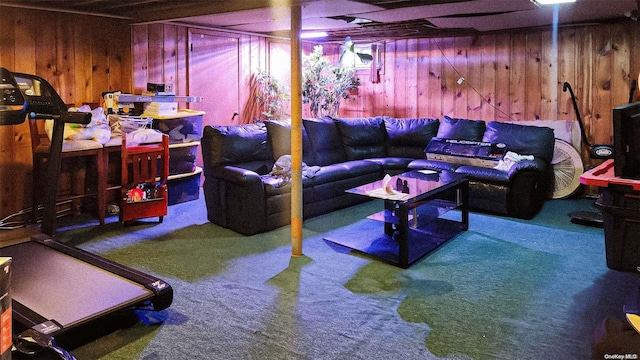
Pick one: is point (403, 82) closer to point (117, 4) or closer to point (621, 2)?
point (621, 2)

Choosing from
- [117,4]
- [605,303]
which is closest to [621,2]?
[605,303]

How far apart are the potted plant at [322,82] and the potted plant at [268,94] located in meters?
0.35

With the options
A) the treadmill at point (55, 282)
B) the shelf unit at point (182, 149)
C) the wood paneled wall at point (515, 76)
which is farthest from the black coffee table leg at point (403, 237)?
the wood paneled wall at point (515, 76)

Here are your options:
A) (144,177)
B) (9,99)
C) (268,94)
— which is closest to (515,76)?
(268,94)

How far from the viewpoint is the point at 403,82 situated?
25.1 feet

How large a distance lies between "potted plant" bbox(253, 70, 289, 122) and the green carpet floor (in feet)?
8.83

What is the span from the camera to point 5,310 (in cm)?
139

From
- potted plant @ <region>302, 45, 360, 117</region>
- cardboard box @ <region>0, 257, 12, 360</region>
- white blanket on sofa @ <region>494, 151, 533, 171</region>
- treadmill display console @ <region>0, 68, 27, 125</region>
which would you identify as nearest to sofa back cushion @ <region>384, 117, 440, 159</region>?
potted plant @ <region>302, 45, 360, 117</region>

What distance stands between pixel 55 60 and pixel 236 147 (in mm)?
2005

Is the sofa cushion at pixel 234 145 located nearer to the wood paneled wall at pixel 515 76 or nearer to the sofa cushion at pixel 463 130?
the sofa cushion at pixel 463 130

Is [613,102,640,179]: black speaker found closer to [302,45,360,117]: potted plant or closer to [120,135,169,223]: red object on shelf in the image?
[120,135,169,223]: red object on shelf

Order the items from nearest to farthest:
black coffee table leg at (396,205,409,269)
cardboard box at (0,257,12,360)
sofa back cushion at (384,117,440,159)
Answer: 1. cardboard box at (0,257,12,360)
2. black coffee table leg at (396,205,409,269)
3. sofa back cushion at (384,117,440,159)

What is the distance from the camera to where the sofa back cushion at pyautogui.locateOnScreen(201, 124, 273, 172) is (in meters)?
5.07

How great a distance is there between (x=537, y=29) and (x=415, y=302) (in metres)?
4.66
